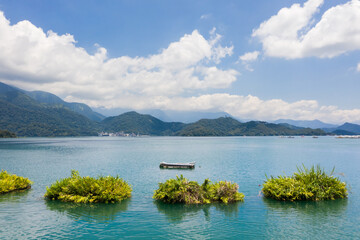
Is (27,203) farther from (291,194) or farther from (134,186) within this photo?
(291,194)

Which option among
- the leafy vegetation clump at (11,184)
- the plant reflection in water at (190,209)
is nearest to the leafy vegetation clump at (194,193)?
the plant reflection in water at (190,209)

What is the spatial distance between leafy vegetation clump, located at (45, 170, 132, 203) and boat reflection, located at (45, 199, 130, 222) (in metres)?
0.57

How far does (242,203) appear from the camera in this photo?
2439 cm

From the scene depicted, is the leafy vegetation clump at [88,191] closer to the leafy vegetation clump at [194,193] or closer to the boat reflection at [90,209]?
the boat reflection at [90,209]

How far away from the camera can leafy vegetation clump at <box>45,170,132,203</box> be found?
A: 23547 millimetres

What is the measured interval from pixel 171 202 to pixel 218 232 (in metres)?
7.97

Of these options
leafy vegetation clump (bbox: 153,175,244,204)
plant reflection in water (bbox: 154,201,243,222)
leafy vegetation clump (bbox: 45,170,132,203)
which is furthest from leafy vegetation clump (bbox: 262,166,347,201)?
leafy vegetation clump (bbox: 45,170,132,203)

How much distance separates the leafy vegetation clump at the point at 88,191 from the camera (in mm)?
23547

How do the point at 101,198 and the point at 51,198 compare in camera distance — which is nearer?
the point at 101,198

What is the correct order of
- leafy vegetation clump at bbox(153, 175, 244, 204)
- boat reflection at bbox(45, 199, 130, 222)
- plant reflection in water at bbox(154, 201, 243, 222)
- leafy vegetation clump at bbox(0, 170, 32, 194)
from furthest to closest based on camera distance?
leafy vegetation clump at bbox(0, 170, 32, 194) < leafy vegetation clump at bbox(153, 175, 244, 204) < plant reflection in water at bbox(154, 201, 243, 222) < boat reflection at bbox(45, 199, 130, 222)

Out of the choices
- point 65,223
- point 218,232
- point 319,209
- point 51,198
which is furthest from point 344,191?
point 51,198

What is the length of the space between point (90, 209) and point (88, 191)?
2622 millimetres

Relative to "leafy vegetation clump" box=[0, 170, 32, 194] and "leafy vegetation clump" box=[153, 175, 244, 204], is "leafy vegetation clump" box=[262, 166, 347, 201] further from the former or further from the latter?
"leafy vegetation clump" box=[0, 170, 32, 194]

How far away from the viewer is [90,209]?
21.8 metres
